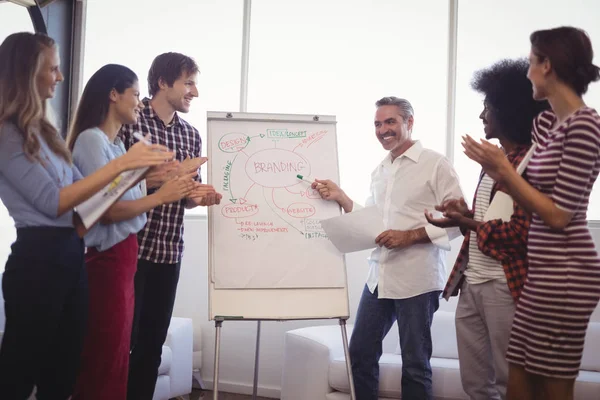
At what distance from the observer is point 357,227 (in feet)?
9.39

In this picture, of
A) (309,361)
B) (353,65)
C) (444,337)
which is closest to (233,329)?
(309,361)

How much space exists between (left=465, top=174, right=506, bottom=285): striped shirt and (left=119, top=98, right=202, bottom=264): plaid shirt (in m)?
1.24

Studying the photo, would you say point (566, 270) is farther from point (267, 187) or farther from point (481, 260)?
point (267, 187)

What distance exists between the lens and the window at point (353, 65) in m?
4.27

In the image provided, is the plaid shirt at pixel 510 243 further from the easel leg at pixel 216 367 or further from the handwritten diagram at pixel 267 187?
the easel leg at pixel 216 367

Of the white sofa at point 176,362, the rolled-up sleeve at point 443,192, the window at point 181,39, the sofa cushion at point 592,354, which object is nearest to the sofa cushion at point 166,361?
the white sofa at point 176,362

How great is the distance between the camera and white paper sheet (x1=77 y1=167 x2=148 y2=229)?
81.7 inches

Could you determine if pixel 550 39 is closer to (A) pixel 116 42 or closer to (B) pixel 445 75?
(B) pixel 445 75

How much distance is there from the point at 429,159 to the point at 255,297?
1009 mm

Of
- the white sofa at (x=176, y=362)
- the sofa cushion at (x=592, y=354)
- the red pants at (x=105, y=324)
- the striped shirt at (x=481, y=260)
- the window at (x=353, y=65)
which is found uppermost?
the window at (x=353, y=65)

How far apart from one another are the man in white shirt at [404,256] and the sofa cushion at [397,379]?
19cm

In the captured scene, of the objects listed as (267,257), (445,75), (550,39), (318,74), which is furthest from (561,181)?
(318,74)

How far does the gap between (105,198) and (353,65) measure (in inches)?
105

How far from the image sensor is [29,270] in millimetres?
1903
